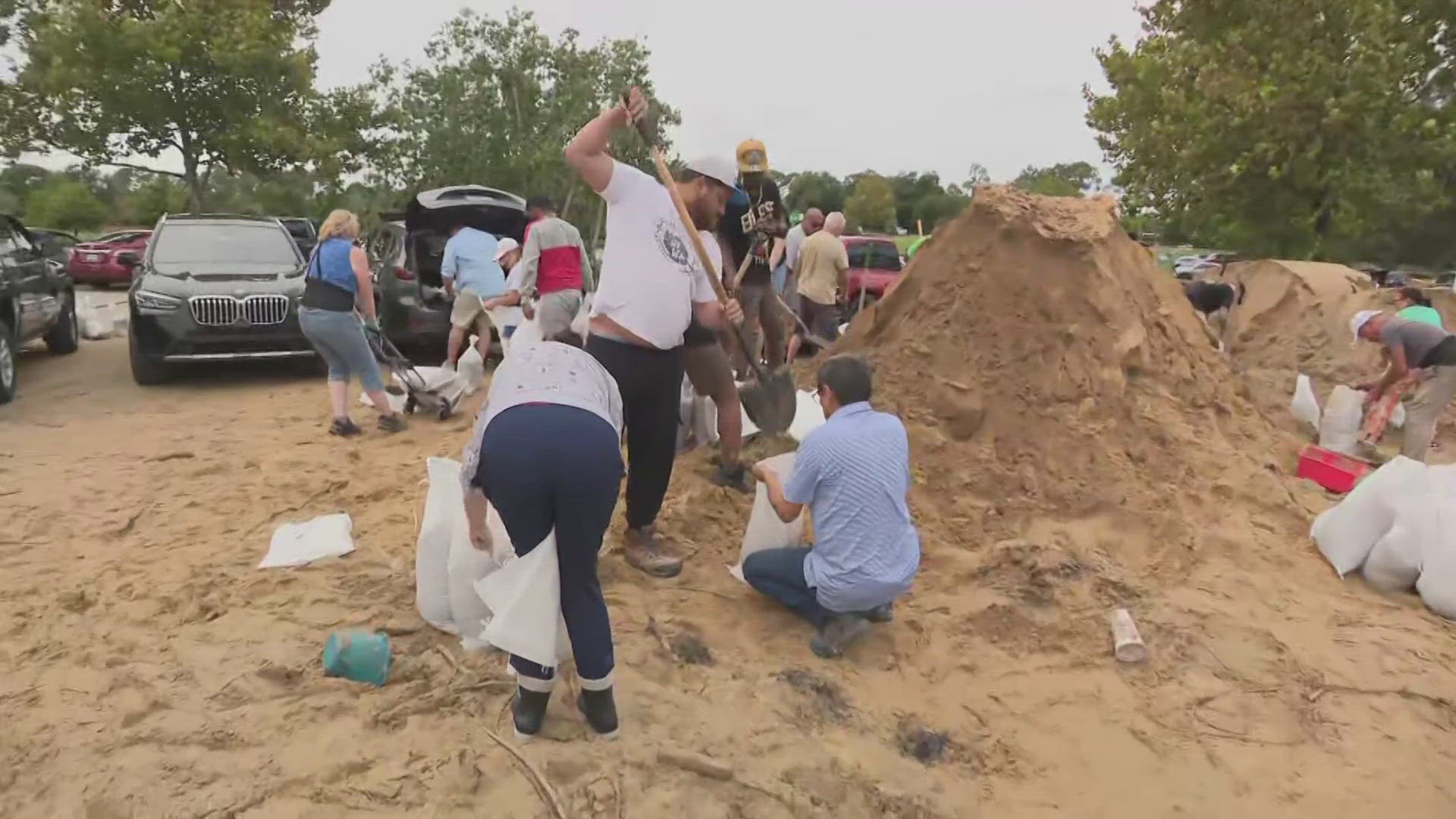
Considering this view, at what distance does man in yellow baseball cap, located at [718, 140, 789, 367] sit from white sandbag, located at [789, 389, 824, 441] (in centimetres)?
44

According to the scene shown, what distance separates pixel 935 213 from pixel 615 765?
52.2m

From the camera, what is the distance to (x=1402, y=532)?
4.55 meters

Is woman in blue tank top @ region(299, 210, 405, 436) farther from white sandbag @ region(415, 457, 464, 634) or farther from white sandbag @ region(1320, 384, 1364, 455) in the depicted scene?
white sandbag @ region(1320, 384, 1364, 455)

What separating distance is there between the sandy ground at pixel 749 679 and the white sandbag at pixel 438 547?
92 mm

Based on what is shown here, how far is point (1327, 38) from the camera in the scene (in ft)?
44.6

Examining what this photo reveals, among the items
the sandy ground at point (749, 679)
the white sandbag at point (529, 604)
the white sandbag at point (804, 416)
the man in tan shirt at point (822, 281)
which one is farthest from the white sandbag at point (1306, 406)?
the white sandbag at point (529, 604)

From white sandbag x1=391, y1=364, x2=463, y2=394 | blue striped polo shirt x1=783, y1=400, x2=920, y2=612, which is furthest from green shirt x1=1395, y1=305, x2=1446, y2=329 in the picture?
white sandbag x1=391, y1=364, x2=463, y2=394

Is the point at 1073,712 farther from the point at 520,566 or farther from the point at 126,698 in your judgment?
the point at 126,698

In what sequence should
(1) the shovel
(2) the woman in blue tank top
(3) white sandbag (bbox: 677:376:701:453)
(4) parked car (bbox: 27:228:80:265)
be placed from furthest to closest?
(4) parked car (bbox: 27:228:80:265)
(2) the woman in blue tank top
(3) white sandbag (bbox: 677:376:701:453)
(1) the shovel

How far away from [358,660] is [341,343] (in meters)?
3.41

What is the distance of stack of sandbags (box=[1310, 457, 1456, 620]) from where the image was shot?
4.47m

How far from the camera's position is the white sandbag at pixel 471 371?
23.8ft

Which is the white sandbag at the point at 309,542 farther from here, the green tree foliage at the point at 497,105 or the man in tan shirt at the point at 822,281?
the green tree foliage at the point at 497,105

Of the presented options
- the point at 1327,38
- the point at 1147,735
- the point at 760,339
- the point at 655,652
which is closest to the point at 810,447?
the point at 655,652
